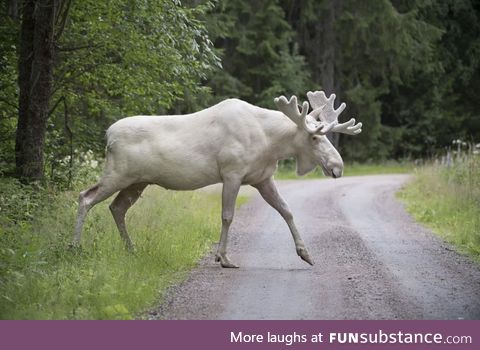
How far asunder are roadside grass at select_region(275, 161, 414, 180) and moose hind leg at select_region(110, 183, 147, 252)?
1847cm

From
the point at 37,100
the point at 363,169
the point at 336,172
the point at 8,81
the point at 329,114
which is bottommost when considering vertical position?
the point at 363,169

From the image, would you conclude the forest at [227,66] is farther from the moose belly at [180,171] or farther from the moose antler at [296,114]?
the moose antler at [296,114]

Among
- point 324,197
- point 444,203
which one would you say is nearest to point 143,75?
point 444,203

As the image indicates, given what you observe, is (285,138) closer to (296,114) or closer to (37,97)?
(296,114)

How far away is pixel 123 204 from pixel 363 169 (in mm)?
24735

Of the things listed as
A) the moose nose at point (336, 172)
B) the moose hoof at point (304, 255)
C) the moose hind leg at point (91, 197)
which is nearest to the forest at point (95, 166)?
the moose hind leg at point (91, 197)

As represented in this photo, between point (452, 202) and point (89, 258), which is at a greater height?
point (89, 258)

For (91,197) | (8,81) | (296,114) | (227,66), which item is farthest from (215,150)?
(227,66)

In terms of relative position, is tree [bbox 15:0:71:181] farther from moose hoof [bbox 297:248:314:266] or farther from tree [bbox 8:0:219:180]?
moose hoof [bbox 297:248:314:266]

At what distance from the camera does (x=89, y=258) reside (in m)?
9.30

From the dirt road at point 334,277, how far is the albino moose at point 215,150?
2.40 ft

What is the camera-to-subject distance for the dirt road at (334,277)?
7645mm

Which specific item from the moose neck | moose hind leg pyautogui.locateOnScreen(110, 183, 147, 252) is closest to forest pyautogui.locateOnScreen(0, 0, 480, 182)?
moose hind leg pyautogui.locateOnScreen(110, 183, 147, 252)

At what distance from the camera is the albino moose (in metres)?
10.2
